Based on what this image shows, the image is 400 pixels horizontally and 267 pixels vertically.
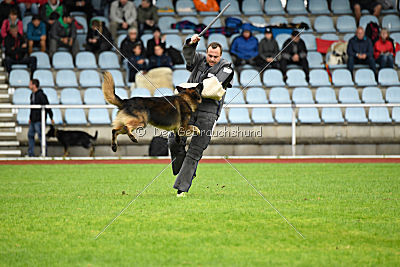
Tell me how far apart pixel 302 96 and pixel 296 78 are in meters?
0.85

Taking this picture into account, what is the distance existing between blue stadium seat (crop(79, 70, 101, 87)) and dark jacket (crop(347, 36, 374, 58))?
729 cm

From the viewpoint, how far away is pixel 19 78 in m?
18.0

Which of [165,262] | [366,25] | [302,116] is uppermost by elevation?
[366,25]

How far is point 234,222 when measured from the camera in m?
5.90

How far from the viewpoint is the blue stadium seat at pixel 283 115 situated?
1596 cm

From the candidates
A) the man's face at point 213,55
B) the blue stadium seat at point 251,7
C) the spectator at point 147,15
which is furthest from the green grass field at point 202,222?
the blue stadium seat at point 251,7

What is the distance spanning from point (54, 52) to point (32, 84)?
303 cm

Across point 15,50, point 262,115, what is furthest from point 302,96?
point 15,50

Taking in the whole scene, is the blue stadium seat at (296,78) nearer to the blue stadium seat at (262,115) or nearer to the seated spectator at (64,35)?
the blue stadium seat at (262,115)

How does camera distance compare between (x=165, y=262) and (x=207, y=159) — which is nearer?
(x=165, y=262)

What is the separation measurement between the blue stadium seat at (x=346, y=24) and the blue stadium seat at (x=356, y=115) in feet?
15.7

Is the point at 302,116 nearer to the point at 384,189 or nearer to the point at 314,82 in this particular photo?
the point at 314,82

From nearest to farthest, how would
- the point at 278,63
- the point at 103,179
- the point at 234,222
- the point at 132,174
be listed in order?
1. the point at 234,222
2. the point at 103,179
3. the point at 132,174
4. the point at 278,63

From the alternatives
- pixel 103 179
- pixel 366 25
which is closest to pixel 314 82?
pixel 366 25
